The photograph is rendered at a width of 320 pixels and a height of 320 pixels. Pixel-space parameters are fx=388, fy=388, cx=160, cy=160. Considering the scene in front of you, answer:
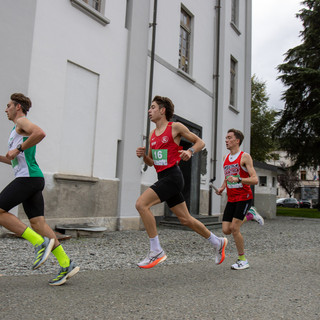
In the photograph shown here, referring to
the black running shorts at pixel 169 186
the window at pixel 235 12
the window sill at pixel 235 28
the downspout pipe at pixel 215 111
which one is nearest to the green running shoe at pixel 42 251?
the black running shorts at pixel 169 186

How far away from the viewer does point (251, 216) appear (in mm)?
5418

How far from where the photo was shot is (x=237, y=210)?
5082mm

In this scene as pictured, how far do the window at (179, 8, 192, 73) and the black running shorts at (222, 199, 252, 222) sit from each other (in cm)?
784

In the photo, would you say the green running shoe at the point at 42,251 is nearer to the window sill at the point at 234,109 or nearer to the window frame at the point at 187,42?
the window frame at the point at 187,42

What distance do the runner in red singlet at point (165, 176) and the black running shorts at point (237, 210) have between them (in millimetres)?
595

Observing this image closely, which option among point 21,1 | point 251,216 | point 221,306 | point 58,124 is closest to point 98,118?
point 58,124

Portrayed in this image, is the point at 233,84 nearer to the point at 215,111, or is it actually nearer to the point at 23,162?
the point at 215,111

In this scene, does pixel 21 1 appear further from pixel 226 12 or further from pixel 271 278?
pixel 226 12

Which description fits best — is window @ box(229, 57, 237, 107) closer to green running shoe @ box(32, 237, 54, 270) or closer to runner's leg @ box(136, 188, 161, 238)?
runner's leg @ box(136, 188, 161, 238)

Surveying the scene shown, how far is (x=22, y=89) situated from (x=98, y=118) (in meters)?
2.01

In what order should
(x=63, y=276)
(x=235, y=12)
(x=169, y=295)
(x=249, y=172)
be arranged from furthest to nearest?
(x=235, y=12), (x=249, y=172), (x=63, y=276), (x=169, y=295)

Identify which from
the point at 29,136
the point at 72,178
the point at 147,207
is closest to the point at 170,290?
the point at 147,207

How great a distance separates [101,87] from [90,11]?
1664mm

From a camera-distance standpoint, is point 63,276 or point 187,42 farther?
point 187,42
